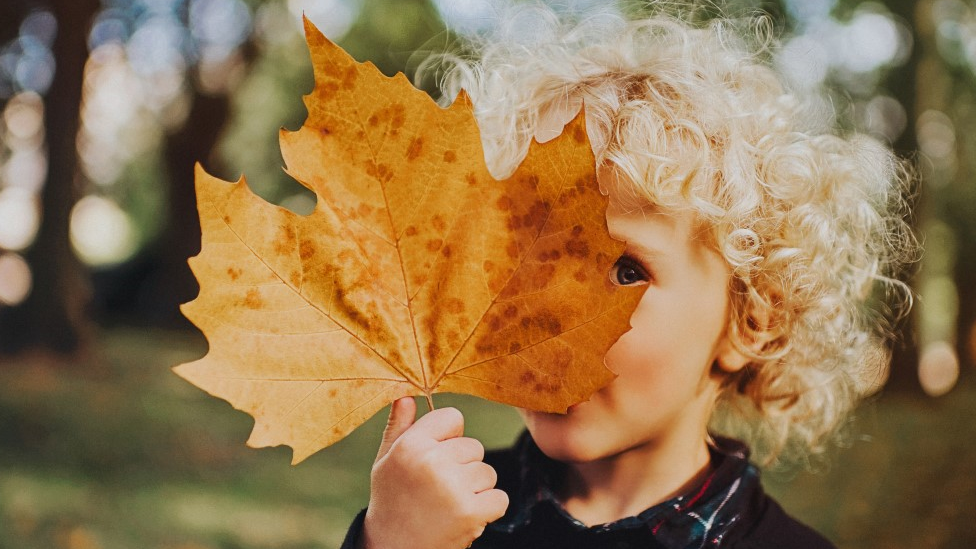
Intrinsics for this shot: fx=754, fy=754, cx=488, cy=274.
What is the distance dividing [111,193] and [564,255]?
25.3 m

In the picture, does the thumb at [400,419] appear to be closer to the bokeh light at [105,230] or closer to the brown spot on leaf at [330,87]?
the brown spot on leaf at [330,87]

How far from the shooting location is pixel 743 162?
1.51 metres

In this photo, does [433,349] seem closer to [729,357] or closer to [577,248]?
[577,248]

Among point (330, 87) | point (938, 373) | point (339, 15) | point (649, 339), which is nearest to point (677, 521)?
point (649, 339)

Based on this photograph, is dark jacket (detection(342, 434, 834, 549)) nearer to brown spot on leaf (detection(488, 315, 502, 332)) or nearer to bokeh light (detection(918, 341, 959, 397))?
brown spot on leaf (detection(488, 315, 502, 332))

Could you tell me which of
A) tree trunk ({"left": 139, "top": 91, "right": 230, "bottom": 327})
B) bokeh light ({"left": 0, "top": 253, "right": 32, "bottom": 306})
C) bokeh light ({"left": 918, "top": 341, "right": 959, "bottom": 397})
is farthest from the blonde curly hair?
tree trunk ({"left": 139, "top": 91, "right": 230, "bottom": 327})

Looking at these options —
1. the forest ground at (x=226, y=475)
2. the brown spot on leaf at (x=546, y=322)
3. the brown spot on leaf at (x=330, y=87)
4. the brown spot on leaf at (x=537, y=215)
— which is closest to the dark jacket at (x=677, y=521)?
the brown spot on leaf at (x=546, y=322)

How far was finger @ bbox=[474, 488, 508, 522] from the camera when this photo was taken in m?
1.04

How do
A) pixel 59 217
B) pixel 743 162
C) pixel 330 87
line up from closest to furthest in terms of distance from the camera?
1. pixel 330 87
2. pixel 743 162
3. pixel 59 217

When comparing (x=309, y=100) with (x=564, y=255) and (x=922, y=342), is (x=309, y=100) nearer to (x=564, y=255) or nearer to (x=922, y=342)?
(x=564, y=255)

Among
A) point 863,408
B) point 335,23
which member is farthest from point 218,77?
point 863,408

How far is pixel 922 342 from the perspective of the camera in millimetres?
7367

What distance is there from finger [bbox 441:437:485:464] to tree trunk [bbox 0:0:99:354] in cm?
783

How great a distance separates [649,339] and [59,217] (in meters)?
7.91
